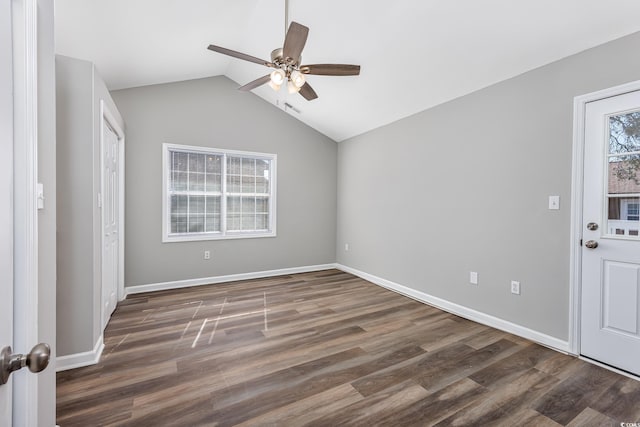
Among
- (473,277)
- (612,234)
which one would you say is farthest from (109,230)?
(612,234)

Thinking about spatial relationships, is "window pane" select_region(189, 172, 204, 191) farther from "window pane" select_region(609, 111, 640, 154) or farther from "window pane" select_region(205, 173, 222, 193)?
"window pane" select_region(609, 111, 640, 154)

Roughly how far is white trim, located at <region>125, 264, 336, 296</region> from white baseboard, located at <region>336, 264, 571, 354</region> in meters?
1.27

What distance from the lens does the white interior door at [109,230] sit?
2.59m

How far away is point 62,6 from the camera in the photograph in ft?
6.38

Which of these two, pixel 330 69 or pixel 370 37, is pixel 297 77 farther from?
pixel 370 37

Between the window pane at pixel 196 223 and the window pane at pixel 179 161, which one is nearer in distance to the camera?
the window pane at pixel 179 161

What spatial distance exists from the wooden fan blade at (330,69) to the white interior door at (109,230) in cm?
188

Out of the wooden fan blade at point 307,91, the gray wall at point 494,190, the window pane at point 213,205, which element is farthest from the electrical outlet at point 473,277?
the window pane at point 213,205

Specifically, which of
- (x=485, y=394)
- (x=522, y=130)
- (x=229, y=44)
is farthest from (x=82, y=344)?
(x=522, y=130)

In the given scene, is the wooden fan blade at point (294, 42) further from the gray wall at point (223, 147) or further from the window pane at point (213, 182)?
the window pane at point (213, 182)

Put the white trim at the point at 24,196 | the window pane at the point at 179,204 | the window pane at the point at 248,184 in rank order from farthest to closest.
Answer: the window pane at the point at 248,184 < the window pane at the point at 179,204 < the white trim at the point at 24,196

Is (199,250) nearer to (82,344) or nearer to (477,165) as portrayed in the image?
(82,344)

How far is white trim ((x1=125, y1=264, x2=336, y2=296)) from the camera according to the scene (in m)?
3.85

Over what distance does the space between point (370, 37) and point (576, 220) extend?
2503 mm
